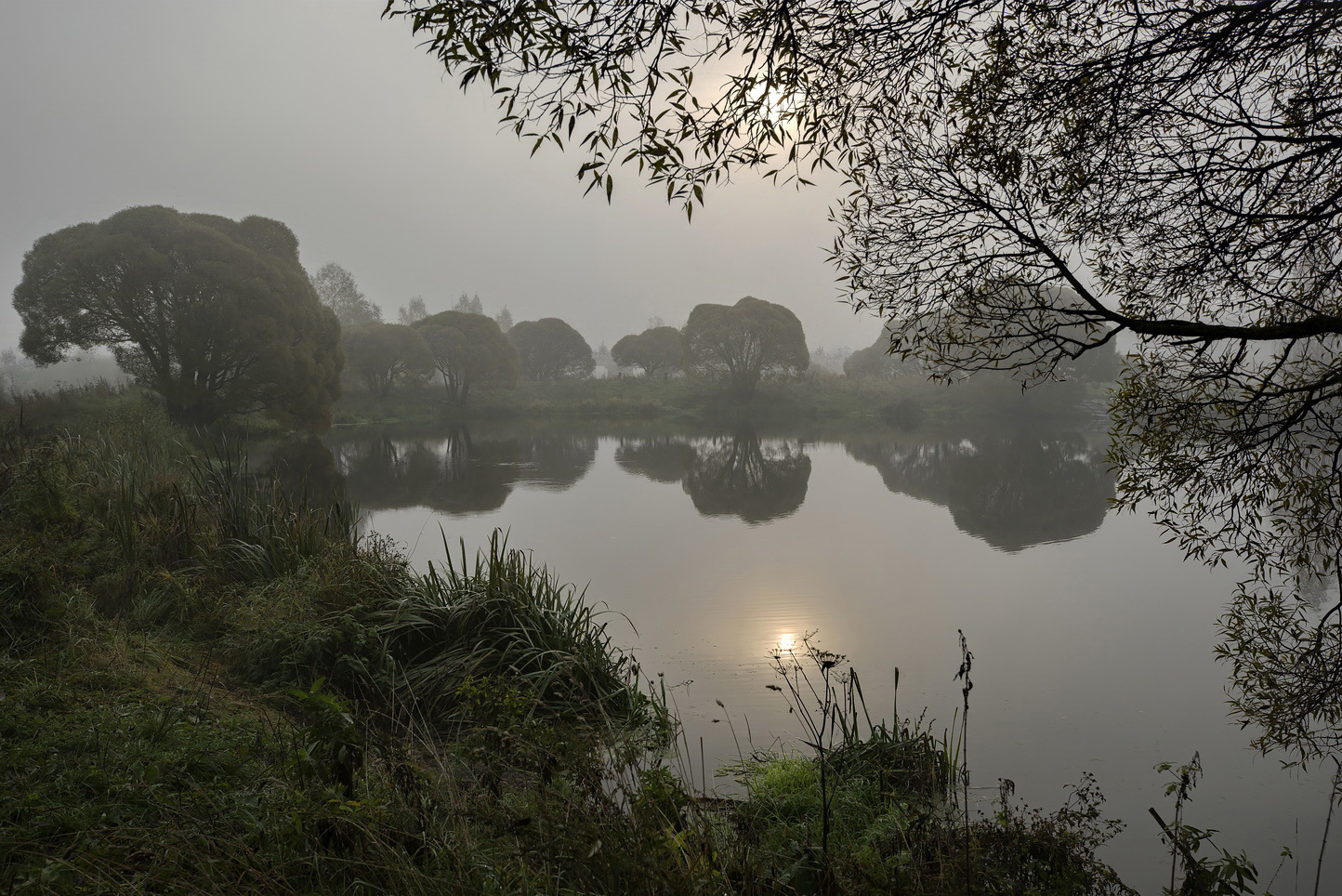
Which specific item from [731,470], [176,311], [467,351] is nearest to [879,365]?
[467,351]

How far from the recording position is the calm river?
4676mm

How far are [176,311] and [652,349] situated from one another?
35.6 metres

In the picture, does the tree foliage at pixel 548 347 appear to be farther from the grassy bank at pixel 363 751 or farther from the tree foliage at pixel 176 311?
the grassy bank at pixel 363 751

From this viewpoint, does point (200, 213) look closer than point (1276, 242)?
No

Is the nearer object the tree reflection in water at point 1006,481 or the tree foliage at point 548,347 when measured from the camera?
the tree reflection in water at point 1006,481

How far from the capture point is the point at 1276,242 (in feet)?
12.0

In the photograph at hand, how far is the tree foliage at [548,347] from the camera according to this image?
173 ft

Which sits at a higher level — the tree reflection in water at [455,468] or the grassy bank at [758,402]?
the grassy bank at [758,402]

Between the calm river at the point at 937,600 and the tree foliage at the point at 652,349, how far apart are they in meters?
34.7

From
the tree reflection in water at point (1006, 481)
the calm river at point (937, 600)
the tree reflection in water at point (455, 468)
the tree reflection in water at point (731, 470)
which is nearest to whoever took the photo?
the calm river at point (937, 600)

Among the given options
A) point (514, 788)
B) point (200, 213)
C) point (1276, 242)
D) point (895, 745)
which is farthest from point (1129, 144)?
point (200, 213)

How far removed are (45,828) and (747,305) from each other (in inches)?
1536

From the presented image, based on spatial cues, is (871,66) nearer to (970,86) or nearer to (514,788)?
(970,86)

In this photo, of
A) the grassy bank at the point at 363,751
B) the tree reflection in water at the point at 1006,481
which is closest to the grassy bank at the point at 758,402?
the tree reflection in water at the point at 1006,481
